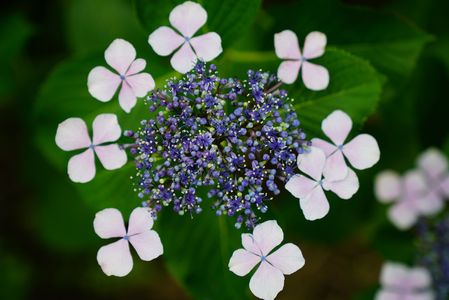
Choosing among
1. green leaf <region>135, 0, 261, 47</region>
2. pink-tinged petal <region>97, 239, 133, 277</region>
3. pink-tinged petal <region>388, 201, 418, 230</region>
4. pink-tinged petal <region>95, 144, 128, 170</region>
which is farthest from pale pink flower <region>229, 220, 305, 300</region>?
pink-tinged petal <region>388, 201, 418, 230</region>

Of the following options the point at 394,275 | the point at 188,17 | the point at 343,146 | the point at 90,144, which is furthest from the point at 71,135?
the point at 394,275

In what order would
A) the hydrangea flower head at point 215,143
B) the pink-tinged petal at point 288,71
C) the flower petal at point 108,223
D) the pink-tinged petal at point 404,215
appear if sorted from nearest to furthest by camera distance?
1. the hydrangea flower head at point 215,143
2. the flower petal at point 108,223
3. the pink-tinged petal at point 288,71
4. the pink-tinged petal at point 404,215

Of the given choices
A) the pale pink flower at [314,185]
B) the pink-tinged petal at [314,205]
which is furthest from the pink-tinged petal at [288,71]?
the pink-tinged petal at [314,205]

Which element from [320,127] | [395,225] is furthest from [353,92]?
[395,225]

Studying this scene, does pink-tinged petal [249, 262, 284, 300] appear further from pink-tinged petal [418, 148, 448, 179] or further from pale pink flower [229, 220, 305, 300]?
pink-tinged petal [418, 148, 448, 179]

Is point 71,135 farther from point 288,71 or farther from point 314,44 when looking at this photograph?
point 314,44

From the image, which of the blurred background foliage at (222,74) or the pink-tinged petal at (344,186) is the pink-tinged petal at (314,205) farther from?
the blurred background foliage at (222,74)

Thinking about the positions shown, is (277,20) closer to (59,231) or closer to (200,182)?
(200,182)
